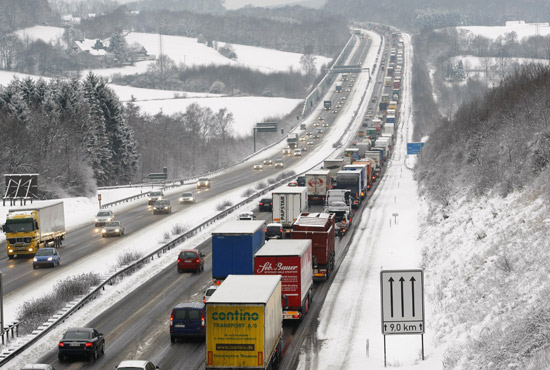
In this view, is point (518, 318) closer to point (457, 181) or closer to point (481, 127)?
point (457, 181)

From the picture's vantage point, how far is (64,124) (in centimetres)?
9556

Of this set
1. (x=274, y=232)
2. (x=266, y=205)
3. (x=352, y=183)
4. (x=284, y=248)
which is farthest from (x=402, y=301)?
(x=266, y=205)

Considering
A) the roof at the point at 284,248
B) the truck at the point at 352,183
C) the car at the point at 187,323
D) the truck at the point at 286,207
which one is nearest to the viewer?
the car at the point at 187,323

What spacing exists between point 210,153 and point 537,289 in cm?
14461

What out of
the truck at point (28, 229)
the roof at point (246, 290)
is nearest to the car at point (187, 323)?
the roof at point (246, 290)

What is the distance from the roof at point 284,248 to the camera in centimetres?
3356

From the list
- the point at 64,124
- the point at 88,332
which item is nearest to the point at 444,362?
the point at 88,332

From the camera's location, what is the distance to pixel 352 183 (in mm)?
74750

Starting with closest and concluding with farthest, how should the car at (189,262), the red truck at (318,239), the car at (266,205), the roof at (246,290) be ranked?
the roof at (246,290)
the red truck at (318,239)
the car at (189,262)
the car at (266,205)

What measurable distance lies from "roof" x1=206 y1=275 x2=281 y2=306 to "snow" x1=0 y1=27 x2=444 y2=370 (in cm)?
334

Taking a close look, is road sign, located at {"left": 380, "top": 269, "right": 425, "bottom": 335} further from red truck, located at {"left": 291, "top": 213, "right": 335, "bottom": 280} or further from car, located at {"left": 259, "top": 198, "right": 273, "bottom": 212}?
car, located at {"left": 259, "top": 198, "right": 273, "bottom": 212}

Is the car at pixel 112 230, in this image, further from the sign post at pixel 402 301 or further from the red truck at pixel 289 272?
the sign post at pixel 402 301

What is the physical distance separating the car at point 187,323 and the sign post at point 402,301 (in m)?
9.88

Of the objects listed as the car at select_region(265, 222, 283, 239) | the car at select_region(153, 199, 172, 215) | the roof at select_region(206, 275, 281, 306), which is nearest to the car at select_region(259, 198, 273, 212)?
the car at select_region(153, 199, 172, 215)
